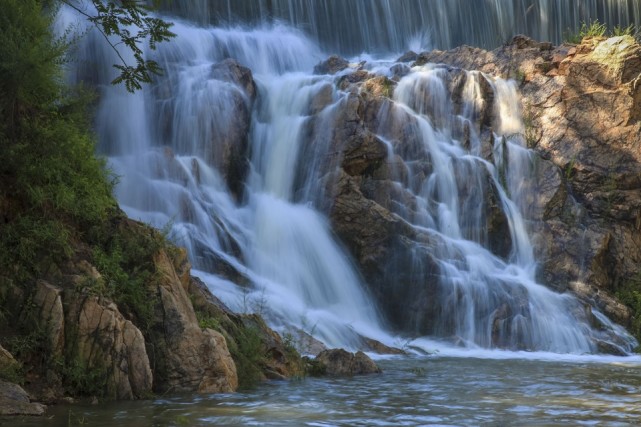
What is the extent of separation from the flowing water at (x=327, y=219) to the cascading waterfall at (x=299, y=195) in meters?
0.03

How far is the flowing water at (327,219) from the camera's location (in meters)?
11.0

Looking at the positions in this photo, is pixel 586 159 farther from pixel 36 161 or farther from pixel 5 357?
pixel 5 357

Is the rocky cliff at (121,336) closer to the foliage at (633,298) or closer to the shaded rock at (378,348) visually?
the shaded rock at (378,348)

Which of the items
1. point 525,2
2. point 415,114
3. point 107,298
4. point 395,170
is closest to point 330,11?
point 525,2

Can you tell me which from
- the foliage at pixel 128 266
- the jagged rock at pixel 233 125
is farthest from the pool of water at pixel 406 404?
the jagged rock at pixel 233 125

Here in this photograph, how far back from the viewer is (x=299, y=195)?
1616cm

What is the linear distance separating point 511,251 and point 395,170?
303 centimetres

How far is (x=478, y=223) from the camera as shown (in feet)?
53.8

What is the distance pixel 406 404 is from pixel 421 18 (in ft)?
81.6

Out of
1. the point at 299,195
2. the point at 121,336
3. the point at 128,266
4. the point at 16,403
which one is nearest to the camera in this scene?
the point at 16,403

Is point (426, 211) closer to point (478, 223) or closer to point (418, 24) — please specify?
point (478, 223)

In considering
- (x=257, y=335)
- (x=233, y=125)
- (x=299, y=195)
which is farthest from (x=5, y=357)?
(x=233, y=125)

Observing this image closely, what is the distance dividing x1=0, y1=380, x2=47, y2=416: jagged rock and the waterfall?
2039 cm

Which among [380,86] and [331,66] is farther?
[331,66]
